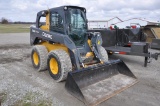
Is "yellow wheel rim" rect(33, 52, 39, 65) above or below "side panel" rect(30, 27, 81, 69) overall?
below

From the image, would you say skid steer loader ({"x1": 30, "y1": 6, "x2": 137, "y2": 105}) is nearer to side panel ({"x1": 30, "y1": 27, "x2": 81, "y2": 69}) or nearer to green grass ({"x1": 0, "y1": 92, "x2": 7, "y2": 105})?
side panel ({"x1": 30, "y1": 27, "x2": 81, "y2": 69})

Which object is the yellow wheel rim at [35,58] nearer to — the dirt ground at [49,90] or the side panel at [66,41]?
the dirt ground at [49,90]

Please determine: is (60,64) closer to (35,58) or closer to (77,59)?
(77,59)

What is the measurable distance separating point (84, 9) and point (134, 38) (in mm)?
4728

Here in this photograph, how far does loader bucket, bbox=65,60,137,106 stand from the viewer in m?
3.92

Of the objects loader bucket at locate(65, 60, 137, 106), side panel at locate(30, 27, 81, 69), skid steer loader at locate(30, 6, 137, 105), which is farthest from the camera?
side panel at locate(30, 27, 81, 69)

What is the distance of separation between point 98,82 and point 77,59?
847mm

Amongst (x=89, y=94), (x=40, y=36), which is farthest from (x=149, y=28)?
(x=89, y=94)

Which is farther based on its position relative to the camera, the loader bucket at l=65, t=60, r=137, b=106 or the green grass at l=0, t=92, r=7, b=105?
the loader bucket at l=65, t=60, r=137, b=106

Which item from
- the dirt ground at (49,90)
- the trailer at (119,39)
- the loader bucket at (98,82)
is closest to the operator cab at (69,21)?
the loader bucket at (98,82)

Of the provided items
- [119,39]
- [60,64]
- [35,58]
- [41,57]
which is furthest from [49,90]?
→ [119,39]

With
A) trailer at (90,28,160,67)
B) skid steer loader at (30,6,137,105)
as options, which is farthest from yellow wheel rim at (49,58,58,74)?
trailer at (90,28,160,67)

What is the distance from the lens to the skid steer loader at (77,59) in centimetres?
421

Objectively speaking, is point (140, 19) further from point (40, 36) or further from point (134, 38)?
point (40, 36)
